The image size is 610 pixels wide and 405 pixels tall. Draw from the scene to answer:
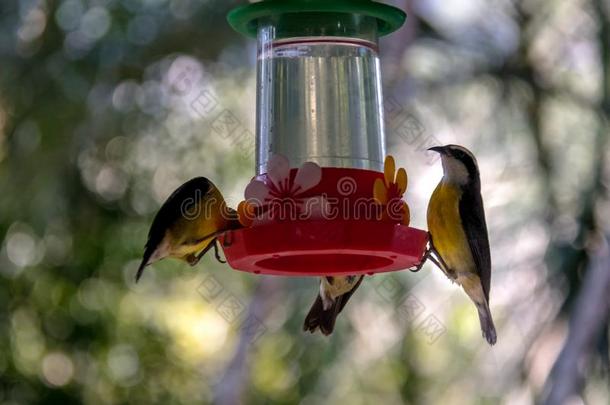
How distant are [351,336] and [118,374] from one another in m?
1.81

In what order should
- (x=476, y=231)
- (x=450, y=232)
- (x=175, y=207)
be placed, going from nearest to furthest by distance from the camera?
(x=175, y=207), (x=450, y=232), (x=476, y=231)

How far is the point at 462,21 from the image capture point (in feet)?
23.8

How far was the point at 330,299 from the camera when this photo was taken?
171 inches

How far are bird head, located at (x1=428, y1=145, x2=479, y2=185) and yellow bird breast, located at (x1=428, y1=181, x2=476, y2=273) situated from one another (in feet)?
0.44

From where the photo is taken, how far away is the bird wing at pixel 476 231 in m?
4.67

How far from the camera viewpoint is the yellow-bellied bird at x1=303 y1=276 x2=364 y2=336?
4320 mm

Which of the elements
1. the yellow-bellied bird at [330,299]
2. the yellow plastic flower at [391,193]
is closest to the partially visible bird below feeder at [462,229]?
the yellow-bellied bird at [330,299]

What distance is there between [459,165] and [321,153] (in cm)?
97

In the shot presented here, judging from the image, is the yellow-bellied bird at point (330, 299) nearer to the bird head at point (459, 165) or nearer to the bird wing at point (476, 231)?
the bird wing at point (476, 231)

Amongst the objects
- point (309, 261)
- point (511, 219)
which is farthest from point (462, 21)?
point (309, 261)

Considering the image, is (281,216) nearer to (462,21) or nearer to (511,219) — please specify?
(511,219)

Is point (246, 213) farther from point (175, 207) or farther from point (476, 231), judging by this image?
point (476, 231)

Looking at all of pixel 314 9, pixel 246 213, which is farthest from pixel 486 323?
pixel 314 9

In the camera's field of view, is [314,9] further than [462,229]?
No
